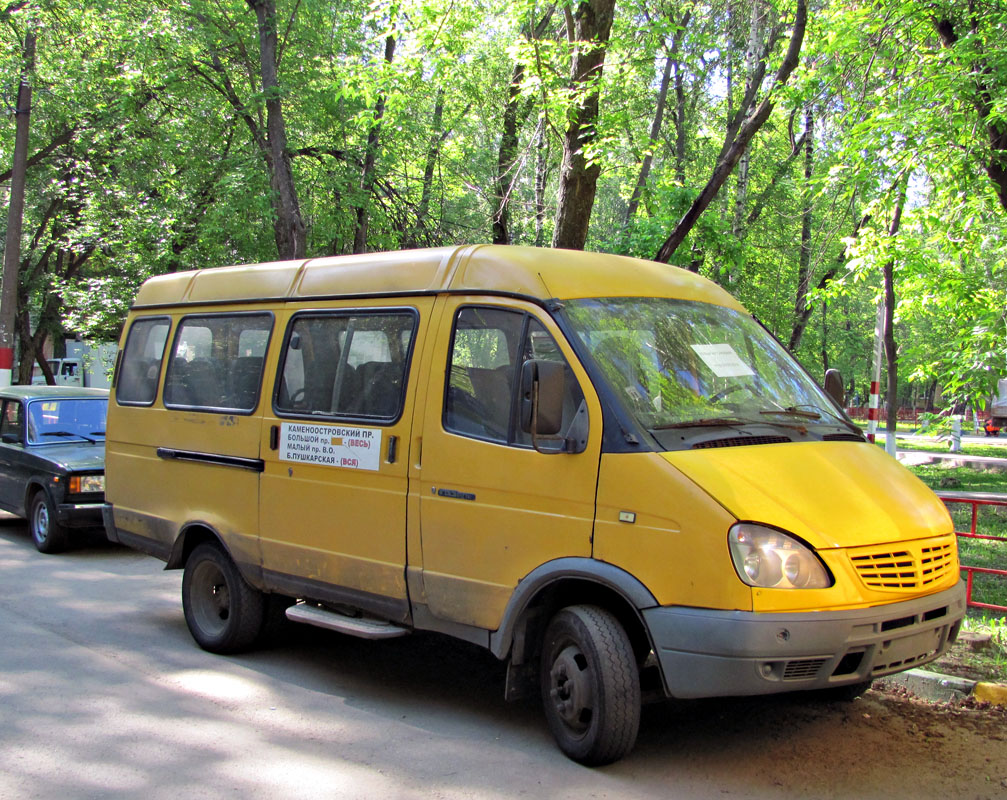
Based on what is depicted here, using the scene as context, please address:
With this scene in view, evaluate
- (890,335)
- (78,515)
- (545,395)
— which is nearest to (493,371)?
(545,395)

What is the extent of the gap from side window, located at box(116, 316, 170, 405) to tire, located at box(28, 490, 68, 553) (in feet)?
9.83

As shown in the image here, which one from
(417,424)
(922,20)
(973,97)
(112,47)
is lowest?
(417,424)

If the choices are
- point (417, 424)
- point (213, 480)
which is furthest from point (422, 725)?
point (213, 480)

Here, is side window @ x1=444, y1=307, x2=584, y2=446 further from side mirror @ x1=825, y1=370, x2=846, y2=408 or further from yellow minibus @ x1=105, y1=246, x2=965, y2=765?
side mirror @ x1=825, y1=370, x2=846, y2=408

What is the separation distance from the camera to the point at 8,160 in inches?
918

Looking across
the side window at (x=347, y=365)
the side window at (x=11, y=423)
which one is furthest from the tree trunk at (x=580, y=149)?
the side window at (x=11, y=423)

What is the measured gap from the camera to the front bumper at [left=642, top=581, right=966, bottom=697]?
3955 millimetres

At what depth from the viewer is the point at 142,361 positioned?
24.5 ft

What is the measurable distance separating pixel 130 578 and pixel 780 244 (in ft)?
66.4

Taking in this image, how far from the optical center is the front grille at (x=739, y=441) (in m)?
4.39

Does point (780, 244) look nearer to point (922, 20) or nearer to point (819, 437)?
point (922, 20)

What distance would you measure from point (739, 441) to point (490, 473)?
1.26 metres

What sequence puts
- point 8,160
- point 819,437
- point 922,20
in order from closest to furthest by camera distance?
1. point 819,437
2. point 922,20
3. point 8,160

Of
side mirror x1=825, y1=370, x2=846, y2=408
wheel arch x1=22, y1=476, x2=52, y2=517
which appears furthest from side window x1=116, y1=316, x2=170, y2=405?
side mirror x1=825, y1=370, x2=846, y2=408
